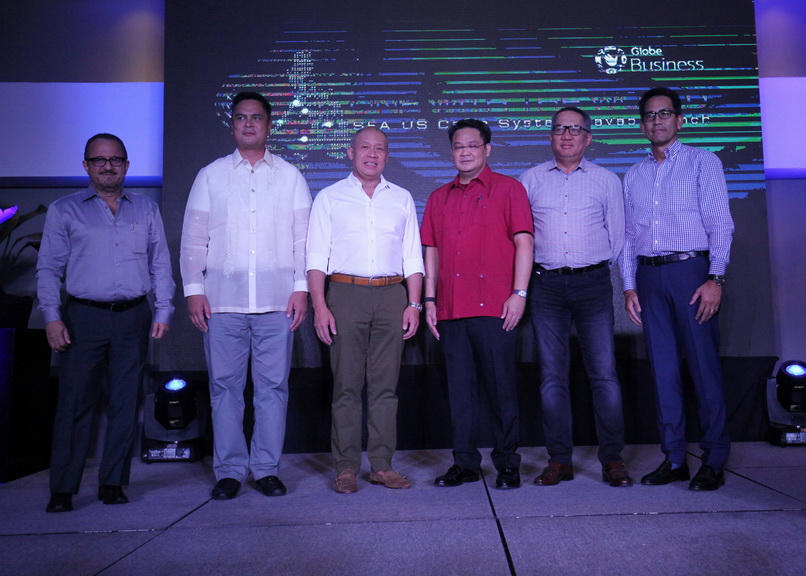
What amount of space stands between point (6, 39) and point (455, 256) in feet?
12.6

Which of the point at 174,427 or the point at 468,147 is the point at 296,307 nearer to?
the point at 468,147

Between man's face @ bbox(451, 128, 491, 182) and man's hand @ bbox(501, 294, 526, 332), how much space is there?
59 cm

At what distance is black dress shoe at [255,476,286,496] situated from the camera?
2717 millimetres

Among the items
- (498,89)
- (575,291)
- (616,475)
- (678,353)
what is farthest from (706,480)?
(498,89)

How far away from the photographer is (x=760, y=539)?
1899 millimetres

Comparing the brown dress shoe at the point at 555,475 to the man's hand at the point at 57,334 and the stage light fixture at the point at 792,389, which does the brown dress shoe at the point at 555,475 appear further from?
the man's hand at the point at 57,334

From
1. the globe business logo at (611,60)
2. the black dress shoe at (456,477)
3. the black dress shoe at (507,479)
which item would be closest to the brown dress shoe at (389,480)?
the black dress shoe at (456,477)

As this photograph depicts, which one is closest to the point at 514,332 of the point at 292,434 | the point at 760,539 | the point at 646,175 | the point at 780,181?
the point at 646,175

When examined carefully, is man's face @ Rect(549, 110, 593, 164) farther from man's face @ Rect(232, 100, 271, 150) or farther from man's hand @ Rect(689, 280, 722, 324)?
man's face @ Rect(232, 100, 271, 150)

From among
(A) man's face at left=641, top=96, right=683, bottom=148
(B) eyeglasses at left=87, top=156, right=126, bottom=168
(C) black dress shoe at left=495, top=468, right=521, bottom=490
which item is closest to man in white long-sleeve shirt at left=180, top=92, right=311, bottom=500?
(B) eyeglasses at left=87, top=156, right=126, bottom=168

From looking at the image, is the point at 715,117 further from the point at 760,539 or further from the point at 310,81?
the point at 760,539

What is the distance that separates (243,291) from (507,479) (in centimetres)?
137

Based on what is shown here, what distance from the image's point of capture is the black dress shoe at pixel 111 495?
8.68 ft

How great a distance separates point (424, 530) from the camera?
82.4 inches
